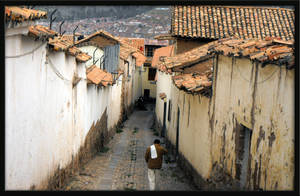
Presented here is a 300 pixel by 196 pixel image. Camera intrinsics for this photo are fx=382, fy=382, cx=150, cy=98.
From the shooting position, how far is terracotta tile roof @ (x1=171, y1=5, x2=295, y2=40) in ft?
65.2

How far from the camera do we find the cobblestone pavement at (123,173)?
1033 centimetres

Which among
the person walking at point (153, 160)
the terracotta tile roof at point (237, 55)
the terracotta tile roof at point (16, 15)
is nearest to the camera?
the terracotta tile roof at point (16, 15)

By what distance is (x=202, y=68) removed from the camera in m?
14.8

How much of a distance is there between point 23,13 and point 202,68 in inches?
389

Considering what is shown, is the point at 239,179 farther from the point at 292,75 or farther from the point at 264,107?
the point at 292,75

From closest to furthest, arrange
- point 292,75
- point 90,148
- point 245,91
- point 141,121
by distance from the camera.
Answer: point 292,75, point 245,91, point 90,148, point 141,121

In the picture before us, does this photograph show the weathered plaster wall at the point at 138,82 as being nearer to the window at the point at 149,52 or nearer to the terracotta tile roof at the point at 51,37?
the window at the point at 149,52

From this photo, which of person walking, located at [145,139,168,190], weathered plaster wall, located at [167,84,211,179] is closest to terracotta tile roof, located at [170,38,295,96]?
weathered plaster wall, located at [167,84,211,179]

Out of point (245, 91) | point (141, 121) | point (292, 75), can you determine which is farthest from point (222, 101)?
point (141, 121)

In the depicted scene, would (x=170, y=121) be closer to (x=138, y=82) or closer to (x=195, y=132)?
(x=195, y=132)

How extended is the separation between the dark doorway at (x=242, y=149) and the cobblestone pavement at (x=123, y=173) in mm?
2928

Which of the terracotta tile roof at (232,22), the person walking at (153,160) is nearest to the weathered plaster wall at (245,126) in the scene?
the person walking at (153,160)

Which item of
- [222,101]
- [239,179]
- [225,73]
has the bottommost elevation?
[239,179]

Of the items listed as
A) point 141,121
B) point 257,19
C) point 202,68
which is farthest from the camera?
point 141,121
